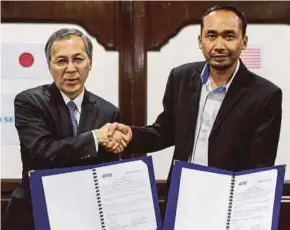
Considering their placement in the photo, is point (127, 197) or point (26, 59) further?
point (26, 59)

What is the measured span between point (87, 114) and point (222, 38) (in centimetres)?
41

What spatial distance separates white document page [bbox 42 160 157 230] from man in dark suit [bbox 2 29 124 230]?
0.44ft

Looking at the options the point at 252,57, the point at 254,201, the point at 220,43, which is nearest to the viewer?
the point at 254,201

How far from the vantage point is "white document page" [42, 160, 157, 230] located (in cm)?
108

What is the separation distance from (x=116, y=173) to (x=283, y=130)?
0.69 metres

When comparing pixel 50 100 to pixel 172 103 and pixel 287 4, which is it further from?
pixel 287 4

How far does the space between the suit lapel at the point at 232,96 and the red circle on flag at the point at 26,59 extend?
0.69m

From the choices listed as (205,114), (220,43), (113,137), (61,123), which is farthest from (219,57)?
(61,123)

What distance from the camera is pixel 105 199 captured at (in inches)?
43.6

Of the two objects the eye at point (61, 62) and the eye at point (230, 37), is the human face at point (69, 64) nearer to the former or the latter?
the eye at point (61, 62)

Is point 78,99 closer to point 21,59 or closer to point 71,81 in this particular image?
point 71,81

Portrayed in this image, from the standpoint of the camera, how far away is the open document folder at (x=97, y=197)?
3.50 feet

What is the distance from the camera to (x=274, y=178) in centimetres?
110

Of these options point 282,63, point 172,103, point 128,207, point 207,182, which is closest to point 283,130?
point 282,63
